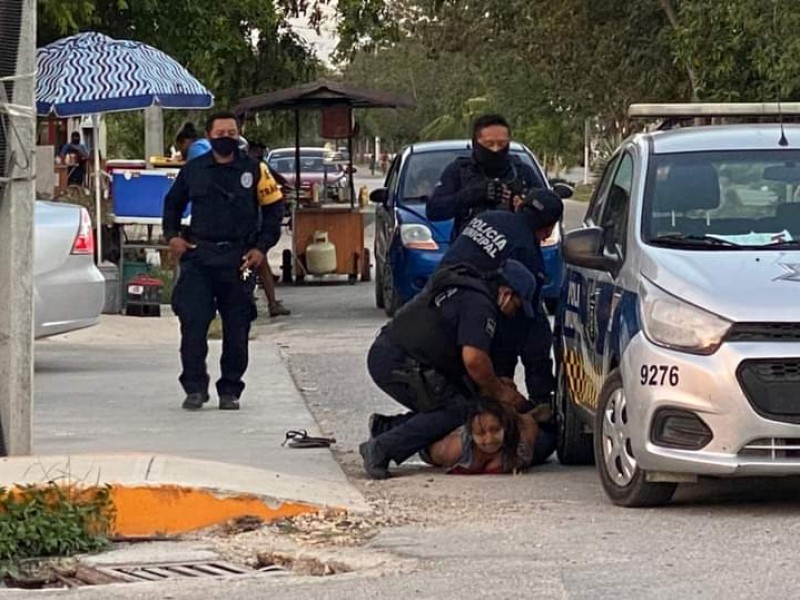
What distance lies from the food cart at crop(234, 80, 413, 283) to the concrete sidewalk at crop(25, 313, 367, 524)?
5871 mm

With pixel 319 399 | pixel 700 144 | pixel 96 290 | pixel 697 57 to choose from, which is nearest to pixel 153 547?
pixel 700 144

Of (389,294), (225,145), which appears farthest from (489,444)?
(389,294)

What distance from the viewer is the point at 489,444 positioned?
8695 millimetres

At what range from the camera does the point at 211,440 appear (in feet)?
33.2

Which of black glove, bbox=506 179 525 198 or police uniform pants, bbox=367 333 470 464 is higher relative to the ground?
black glove, bbox=506 179 525 198

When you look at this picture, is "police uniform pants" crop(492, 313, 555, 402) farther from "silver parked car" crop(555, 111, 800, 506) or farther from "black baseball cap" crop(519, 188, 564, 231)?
"black baseball cap" crop(519, 188, 564, 231)

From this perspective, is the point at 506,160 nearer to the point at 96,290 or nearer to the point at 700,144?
the point at 700,144

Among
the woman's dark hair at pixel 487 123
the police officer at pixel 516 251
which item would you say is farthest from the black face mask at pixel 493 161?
the police officer at pixel 516 251

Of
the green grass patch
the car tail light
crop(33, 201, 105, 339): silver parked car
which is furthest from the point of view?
the car tail light

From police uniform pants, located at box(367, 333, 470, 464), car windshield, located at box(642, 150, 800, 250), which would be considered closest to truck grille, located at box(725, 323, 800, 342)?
car windshield, located at box(642, 150, 800, 250)

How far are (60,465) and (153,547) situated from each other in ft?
2.47

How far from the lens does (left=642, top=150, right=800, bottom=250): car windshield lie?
7.95 m

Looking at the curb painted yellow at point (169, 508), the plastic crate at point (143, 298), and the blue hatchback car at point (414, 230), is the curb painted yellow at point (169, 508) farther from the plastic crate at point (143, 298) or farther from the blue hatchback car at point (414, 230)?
the plastic crate at point (143, 298)

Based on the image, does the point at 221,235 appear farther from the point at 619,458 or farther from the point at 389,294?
the point at 389,294
